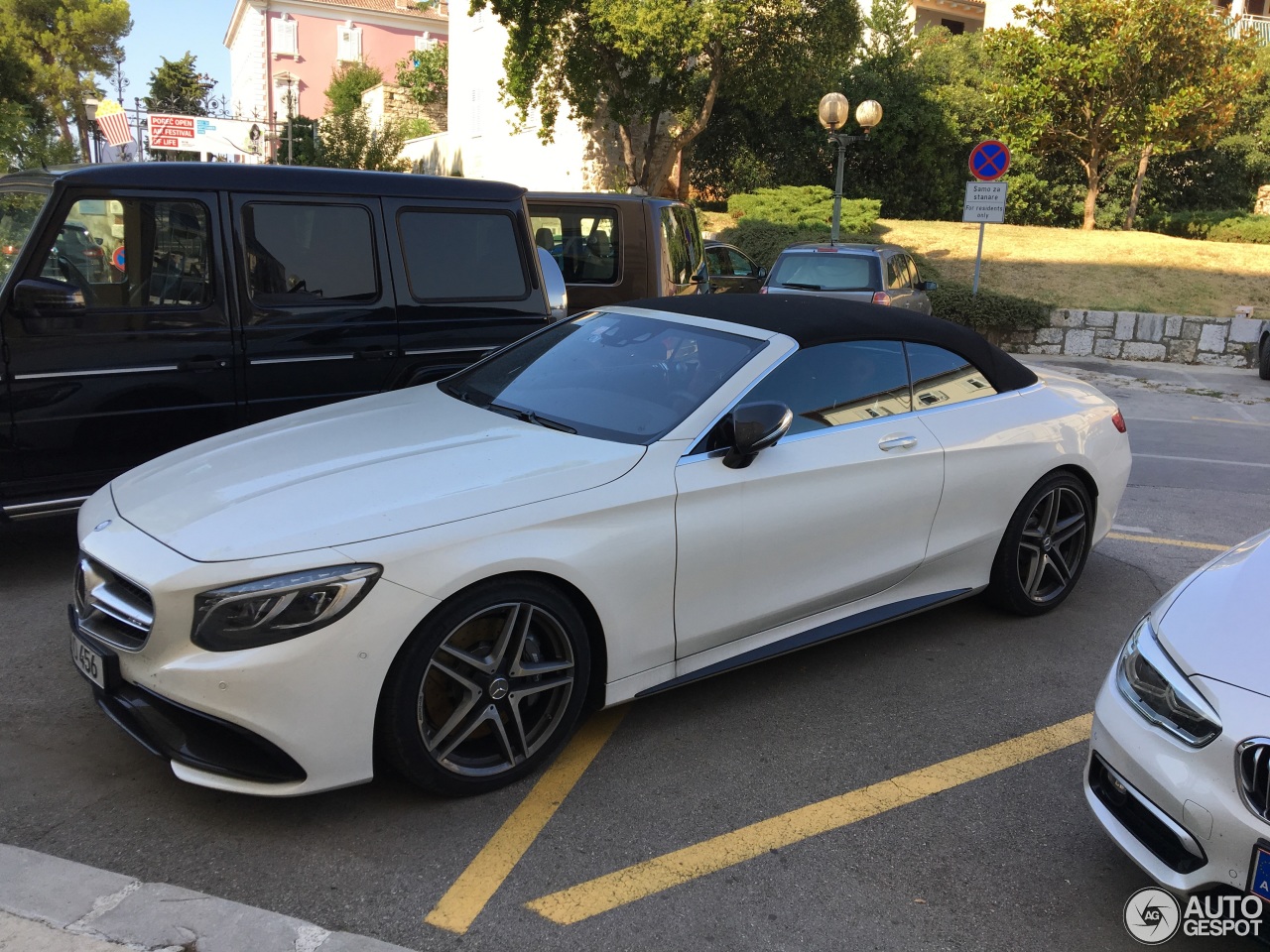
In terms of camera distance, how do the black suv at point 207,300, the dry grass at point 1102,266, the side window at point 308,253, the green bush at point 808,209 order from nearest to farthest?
1. the black suv at point 207,300
2. the side window at point 308,253
3. the dry grass at point 1102,266
4. the green bush at point 808,209

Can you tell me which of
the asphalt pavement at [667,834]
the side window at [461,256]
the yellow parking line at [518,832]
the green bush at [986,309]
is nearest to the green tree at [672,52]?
the green bush at [986,309]

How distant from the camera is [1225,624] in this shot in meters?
2.69

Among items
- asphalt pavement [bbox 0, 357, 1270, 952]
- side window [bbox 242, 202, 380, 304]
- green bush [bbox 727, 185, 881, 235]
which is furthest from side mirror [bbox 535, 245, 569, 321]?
green bush [bbox 727, 185, 881, 235]

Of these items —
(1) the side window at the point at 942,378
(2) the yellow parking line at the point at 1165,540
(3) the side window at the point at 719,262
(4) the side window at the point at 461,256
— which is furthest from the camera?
(3) the side window at the point at 719,262

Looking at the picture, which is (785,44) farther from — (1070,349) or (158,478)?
(158,478)

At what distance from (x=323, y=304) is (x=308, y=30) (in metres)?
66.6

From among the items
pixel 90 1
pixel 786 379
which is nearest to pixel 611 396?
pixel 786 379

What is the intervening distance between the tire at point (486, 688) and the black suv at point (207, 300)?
2.78m

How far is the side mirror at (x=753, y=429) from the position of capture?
3.54 meters

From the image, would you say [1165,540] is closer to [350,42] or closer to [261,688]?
[261,688]

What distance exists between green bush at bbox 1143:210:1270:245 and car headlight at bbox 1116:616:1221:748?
80.5ft

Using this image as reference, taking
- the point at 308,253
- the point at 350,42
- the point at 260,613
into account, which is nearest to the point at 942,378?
the point at 260,613

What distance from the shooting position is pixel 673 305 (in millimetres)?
4523

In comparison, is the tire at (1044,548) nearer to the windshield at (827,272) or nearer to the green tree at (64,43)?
the windshield at (827,272)
